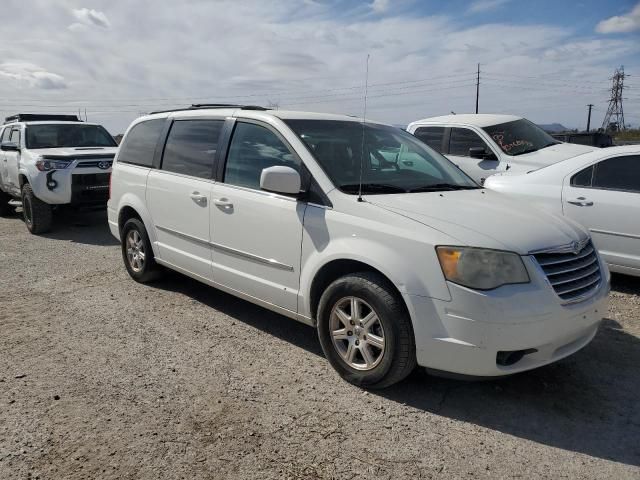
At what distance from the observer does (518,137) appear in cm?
825

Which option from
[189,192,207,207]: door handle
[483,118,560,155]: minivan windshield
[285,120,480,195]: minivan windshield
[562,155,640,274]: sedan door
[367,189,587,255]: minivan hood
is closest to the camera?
[367,189,587,255]: minivan hood

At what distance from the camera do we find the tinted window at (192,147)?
15.0 feet

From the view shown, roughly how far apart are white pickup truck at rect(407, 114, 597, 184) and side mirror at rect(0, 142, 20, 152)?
6.95m

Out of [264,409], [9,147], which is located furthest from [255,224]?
[9,147]

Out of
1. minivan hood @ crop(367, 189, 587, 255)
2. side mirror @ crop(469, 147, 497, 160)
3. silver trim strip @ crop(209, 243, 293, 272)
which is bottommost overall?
silver trim strip @ crop(209, 243, 293, 272)

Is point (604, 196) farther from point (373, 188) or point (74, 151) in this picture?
point (74, 151)

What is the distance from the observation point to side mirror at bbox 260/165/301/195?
355 centimetres

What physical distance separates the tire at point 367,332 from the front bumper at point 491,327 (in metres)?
0.11

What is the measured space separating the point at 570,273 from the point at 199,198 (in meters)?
2.86

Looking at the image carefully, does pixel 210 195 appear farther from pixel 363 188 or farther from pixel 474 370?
pixel 474 370

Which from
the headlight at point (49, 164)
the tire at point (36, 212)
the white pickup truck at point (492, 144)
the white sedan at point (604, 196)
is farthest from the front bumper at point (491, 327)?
the tire at point (36, 212)

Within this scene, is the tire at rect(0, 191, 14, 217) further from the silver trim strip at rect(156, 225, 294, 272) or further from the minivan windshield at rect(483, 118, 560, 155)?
the minivan windshield at rect(483, 118, 560, 155)

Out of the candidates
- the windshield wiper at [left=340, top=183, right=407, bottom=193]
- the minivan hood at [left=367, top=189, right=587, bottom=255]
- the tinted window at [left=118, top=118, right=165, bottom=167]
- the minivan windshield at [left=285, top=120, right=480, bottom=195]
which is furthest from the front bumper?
the tinted window at [left=118, top=118, right=165, bottom=167]

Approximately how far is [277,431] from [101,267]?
14.5 feet
